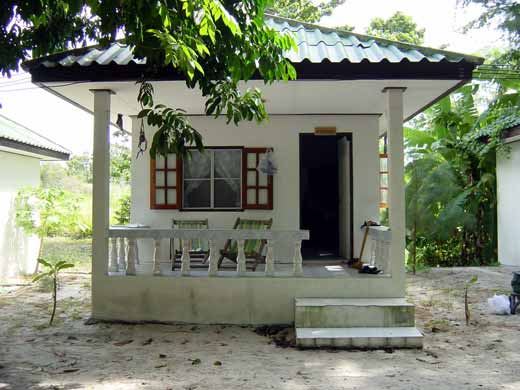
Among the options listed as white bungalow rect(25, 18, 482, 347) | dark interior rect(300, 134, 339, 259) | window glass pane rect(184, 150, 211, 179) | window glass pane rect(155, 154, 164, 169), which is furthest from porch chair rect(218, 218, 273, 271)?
dark interior rect(300, 134, 339, 259)

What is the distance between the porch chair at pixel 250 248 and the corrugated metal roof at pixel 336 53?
2708 millimetres

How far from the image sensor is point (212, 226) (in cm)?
825

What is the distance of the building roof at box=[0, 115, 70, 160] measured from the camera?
10039 mm

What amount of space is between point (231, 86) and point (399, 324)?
333 cm

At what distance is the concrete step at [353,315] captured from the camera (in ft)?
18.4

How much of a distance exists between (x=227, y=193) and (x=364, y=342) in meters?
3.82

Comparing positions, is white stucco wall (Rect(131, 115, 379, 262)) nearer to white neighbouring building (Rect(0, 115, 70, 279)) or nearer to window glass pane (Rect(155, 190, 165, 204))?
window glass pane (Rect(155, 190, 165, 204))

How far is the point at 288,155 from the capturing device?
26.9 ft

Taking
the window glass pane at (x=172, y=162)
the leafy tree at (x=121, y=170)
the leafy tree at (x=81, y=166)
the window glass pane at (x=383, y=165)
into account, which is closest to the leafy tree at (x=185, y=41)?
the window glass pane at (x=172, y=162)

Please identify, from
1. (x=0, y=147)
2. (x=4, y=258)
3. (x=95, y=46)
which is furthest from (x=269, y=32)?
(x=4, y=258)

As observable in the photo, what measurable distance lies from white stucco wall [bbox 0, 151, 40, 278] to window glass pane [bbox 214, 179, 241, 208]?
205 inches

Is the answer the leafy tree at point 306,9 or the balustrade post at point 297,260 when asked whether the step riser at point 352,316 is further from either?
the leafy tree at point 306,9

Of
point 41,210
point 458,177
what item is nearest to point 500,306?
point 458,177

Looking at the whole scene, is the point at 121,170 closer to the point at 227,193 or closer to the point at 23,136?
the point at 23,136
